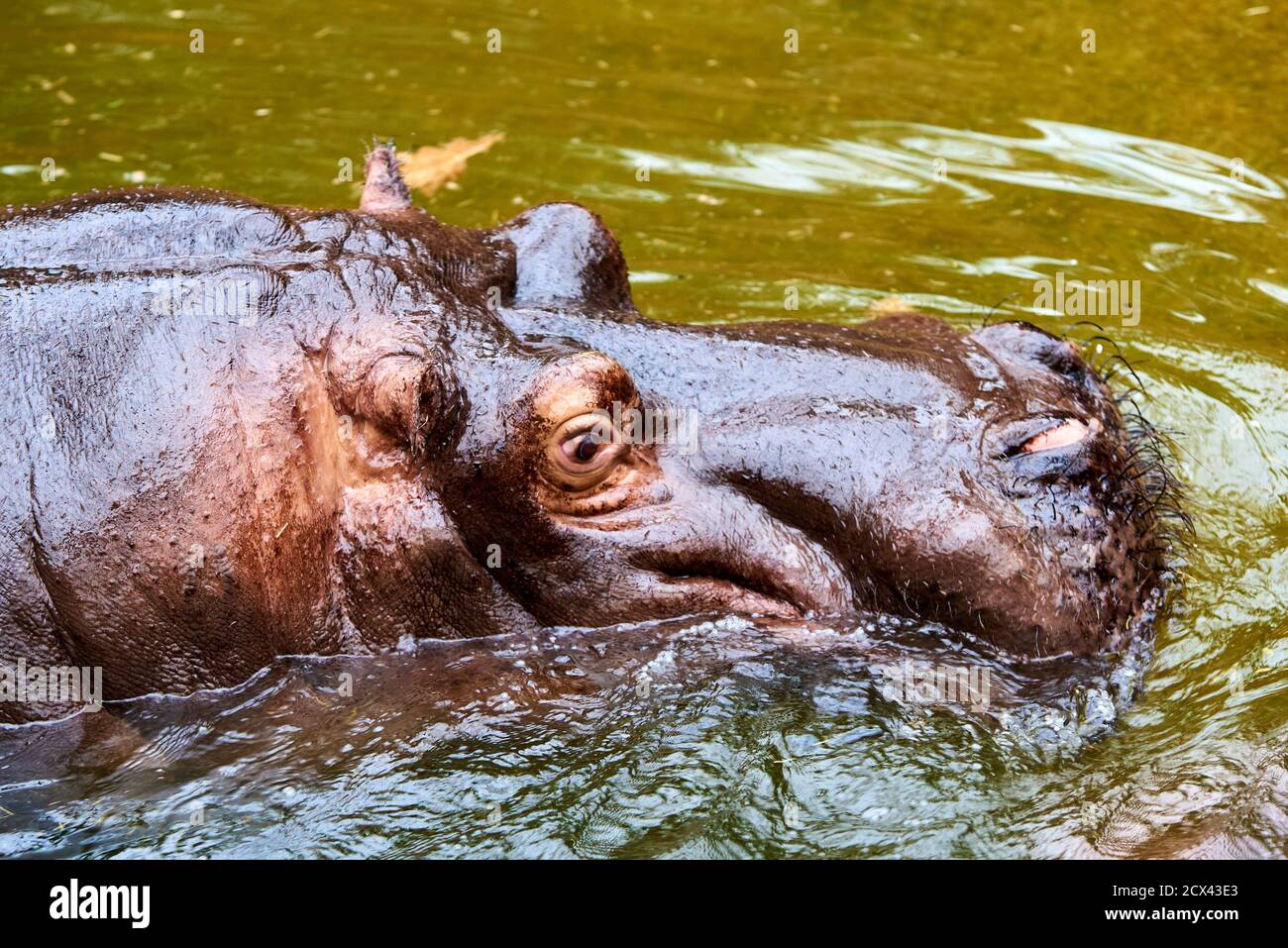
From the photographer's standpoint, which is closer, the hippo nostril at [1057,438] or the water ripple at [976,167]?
the hippo nostril at [1057,438]

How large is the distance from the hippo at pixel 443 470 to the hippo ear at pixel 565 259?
212 mm

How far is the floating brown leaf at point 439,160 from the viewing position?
30.1 feet

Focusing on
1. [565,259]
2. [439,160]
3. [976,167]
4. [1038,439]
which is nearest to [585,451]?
[565,259]

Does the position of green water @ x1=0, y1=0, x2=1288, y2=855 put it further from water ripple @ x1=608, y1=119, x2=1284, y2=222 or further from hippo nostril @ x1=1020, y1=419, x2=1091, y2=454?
hippo nostril @ x1=1020, y1=419, x2=1091, y2=454

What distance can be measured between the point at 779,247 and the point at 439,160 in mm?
2260

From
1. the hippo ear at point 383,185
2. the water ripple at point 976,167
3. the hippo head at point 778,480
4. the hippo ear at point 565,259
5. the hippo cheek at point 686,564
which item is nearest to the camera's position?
the hippo head at point 778,480

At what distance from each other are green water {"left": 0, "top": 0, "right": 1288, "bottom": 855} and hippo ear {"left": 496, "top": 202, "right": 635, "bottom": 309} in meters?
1.33

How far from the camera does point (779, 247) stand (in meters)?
8.74

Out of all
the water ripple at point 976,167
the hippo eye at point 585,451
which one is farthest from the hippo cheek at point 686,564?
the water ripple at point 976,167

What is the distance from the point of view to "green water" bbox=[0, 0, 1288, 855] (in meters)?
4.39

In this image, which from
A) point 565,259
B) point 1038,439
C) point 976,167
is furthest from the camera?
point 976,167

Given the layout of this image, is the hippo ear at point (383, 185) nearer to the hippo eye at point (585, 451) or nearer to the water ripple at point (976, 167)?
the hippo eye at point (585, 451)

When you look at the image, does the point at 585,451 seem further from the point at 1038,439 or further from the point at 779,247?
the point at 779,247

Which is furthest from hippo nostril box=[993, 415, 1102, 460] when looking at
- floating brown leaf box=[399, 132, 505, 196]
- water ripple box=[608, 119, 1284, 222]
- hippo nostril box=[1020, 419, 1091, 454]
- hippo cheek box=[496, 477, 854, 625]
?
floating brown leaf box=[399, 132, 505, 196]
